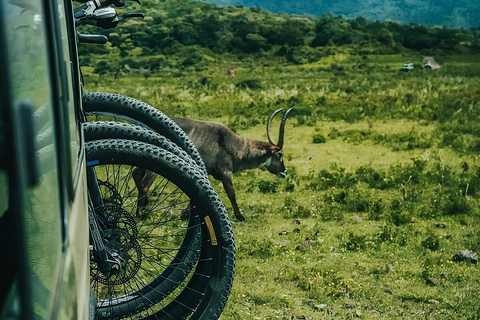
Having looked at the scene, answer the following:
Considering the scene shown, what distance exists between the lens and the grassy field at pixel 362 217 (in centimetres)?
573

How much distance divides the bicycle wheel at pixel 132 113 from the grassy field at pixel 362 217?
159 centimetres

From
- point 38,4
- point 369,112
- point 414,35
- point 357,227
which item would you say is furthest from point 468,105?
point 414,35

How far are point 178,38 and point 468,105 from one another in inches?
1921

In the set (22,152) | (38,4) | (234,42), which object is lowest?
(234,42)

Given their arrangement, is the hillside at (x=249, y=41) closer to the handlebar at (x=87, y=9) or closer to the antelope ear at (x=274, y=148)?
the antelope ear at (x=274, y=148)

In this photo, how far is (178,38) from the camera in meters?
64.8

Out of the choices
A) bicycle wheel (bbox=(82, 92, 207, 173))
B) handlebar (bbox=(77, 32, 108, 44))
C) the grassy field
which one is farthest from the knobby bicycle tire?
the grassy field

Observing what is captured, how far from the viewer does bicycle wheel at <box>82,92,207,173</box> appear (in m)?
4.63

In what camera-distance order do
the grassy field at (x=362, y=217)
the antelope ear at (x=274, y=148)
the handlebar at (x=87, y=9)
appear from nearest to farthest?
the handlebar at (x=87, y=9)
the grassy field at (x=362, y=217)
the antelope ear at (x=274, y=148)

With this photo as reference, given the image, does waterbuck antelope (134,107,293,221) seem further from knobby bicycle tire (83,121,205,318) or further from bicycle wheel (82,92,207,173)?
knobby bicycle tire (83,121,205,318)

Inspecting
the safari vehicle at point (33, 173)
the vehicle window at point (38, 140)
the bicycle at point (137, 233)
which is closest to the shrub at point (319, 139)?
the bicycle at point (137, 233)

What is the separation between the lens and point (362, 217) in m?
8.50

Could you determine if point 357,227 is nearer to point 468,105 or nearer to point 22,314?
point 22,314

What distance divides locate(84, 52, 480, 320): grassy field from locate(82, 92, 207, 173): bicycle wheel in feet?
5.20
